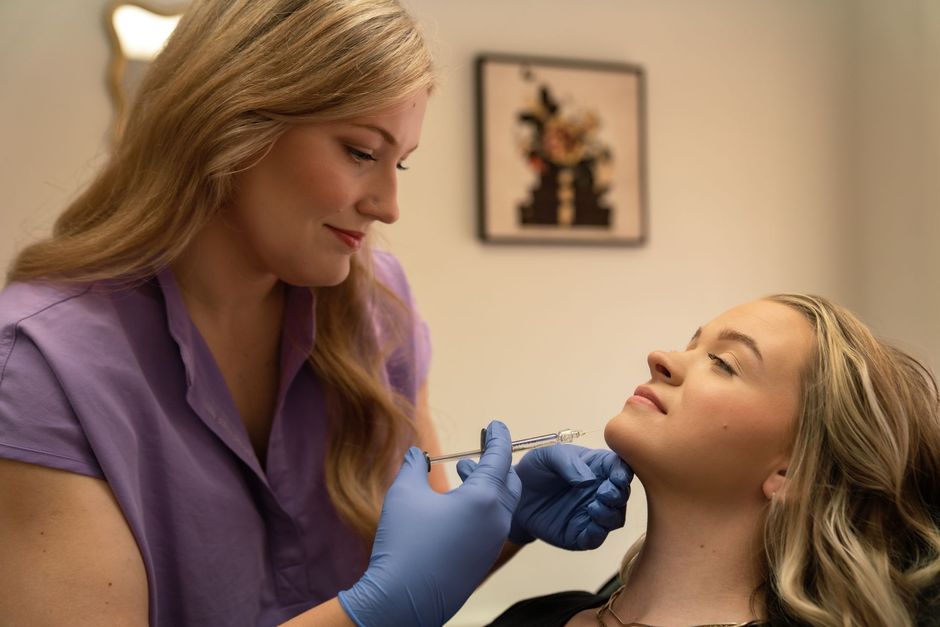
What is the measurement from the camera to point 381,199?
1242mm

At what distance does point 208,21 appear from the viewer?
1.20 meters

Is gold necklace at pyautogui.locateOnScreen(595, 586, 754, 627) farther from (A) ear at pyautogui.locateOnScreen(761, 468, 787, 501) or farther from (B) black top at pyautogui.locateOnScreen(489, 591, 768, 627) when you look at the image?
(A) ear at pyautogui.locateOnScreen(761, 468, 787, 501)

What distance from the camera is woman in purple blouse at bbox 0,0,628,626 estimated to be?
3.47 ft

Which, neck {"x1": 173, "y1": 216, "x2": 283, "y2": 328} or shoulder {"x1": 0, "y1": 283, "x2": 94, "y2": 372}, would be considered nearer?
shoulder {"x1": 0, "y1": 283, "x2": 94, "y2": 372}

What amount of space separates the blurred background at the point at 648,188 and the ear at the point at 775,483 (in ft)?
3.46

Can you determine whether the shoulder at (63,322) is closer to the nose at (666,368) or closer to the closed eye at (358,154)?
the closed eye at (358,154)

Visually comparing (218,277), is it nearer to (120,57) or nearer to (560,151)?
(120,57)

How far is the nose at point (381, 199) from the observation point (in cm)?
123

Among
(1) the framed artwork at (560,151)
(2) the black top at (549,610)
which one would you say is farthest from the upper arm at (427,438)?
(1) the framed artwork at (560,151)

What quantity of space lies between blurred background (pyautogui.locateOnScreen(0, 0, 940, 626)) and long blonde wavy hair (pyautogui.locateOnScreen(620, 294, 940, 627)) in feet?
3.51

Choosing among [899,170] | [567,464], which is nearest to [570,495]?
[567,464]

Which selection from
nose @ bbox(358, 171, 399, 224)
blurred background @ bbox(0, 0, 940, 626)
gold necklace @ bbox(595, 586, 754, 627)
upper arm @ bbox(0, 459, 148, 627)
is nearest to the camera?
upper arm @ bbox(0, 459, 148, 627)

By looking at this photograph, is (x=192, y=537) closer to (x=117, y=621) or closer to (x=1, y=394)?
(x=117, y=621)

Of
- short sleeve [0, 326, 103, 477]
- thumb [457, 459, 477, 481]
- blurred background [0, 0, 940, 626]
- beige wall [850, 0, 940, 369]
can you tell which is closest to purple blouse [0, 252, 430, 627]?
short sleeve [0, 326, 103, 477]
